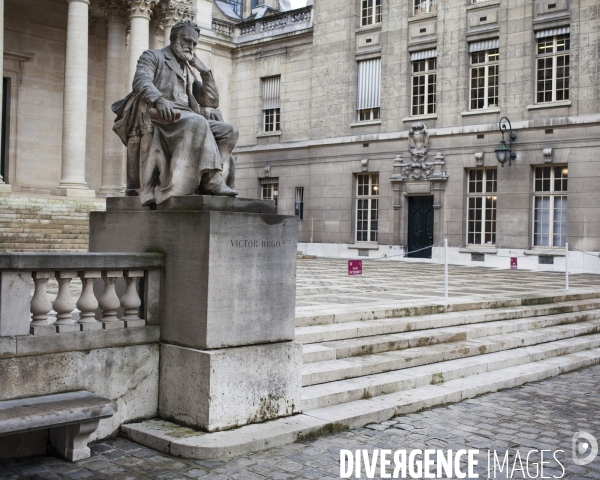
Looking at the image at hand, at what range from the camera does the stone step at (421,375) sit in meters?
6.62

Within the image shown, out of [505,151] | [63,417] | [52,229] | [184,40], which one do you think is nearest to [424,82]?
[505,151]

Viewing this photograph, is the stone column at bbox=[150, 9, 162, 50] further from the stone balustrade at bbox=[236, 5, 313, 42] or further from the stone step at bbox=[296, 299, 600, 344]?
the stone step at bbox=[296, 299, 600, 344]

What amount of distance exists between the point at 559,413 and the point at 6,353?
5.35m

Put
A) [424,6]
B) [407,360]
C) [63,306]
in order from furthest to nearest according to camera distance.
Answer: [424,6]
[407,360]
[63,306]

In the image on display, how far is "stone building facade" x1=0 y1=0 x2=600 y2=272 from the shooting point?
23438mm

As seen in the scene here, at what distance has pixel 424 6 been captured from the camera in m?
27.5

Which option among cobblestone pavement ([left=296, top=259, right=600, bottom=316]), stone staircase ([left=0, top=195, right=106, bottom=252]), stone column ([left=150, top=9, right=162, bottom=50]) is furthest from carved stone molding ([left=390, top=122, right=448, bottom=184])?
stone staircase ([left=0, top=195, right=106, bottom=252])

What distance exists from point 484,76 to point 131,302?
22627 mm

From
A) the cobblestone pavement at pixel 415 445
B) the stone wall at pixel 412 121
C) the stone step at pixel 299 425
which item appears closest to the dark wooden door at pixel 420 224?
the stone wall at pixel 412 121

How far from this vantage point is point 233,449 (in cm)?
531

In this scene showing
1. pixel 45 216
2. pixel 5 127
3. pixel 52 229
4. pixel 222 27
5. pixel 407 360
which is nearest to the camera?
pixel 407 360

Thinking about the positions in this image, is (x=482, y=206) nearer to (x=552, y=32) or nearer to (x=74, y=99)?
(x=552, y=32)

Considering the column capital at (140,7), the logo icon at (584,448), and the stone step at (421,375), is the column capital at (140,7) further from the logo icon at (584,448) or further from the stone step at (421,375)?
the logo icon at (584,448)

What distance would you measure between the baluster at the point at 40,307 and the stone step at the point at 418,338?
289cm
